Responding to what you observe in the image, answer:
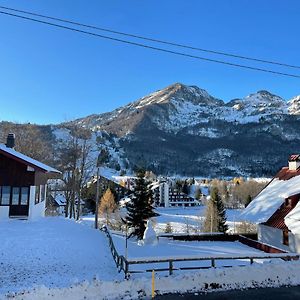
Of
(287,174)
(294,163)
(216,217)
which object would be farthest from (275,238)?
(216,217)

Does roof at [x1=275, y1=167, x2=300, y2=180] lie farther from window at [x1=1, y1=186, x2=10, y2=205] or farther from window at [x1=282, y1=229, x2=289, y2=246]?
window at [x1=1, y1=186, x2=10, y2=205]

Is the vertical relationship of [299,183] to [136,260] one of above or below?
above

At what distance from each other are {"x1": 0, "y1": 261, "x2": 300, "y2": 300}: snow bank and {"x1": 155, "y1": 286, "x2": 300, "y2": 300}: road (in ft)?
1.70

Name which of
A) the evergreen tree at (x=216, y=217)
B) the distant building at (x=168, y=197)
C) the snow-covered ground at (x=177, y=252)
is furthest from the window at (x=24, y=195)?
the distant building at (x=168, y=197)

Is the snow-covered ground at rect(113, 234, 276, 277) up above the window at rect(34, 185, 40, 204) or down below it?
below

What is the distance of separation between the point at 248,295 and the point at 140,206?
2526 cm

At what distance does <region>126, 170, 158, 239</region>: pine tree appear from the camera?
121ft

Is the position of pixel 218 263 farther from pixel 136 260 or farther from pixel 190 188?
pixel 190 188

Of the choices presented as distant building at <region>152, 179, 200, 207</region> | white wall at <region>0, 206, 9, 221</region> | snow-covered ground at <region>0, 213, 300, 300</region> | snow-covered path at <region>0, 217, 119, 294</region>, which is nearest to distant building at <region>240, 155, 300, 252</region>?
snow-covered ground at <region>0, 213, 300, 300</region>

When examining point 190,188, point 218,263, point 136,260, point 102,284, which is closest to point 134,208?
point 218,263

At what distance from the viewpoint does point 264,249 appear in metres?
26.4

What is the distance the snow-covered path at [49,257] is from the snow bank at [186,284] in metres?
1.14

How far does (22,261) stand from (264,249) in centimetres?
1742

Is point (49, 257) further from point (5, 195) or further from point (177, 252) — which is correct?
point (5, 195)
